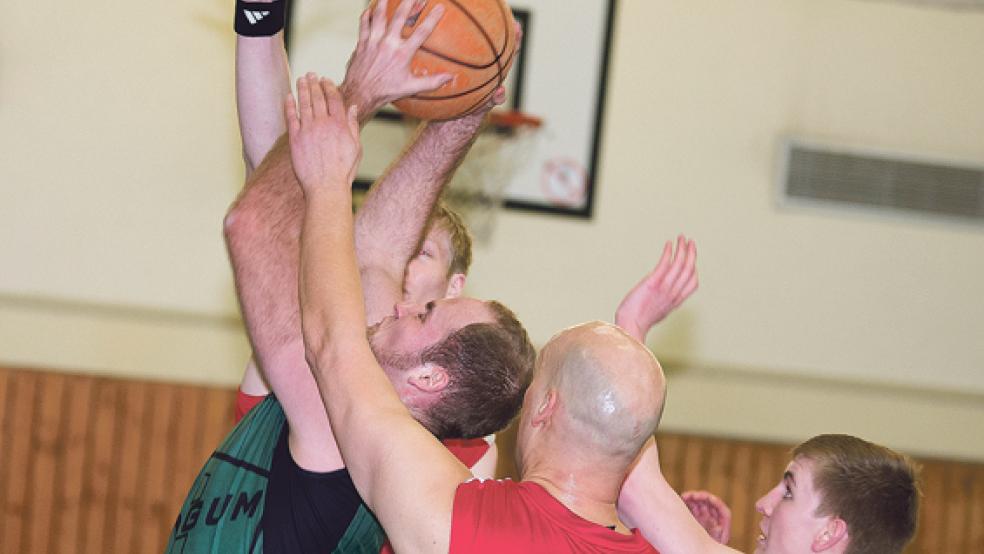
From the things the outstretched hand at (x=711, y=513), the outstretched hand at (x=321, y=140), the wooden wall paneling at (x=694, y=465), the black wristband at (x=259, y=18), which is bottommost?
the wooden wall paneling at (x=694, y=465)

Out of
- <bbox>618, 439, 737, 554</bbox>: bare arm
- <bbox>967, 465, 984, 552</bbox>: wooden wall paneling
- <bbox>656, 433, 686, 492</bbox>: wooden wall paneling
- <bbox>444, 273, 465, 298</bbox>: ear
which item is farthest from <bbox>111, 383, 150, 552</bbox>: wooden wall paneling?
<bbox>967, 465, 984, 552</bbox>: wooden wall paneling

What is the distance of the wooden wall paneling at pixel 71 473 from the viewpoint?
6.40 metres

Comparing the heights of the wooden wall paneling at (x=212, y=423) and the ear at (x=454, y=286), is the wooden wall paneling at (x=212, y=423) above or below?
below

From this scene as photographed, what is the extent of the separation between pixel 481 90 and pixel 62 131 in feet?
13.9

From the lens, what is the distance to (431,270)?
346 cm

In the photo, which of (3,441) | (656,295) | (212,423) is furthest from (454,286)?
(3,441)

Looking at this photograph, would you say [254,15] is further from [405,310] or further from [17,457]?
[17,457]

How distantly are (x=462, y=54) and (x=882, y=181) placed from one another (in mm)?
4931

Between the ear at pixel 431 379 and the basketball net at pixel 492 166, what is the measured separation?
3821 mm

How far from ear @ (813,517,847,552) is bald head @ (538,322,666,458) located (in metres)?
0.77

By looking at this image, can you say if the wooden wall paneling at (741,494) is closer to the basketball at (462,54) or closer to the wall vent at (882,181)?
the wall vent at (882,181)

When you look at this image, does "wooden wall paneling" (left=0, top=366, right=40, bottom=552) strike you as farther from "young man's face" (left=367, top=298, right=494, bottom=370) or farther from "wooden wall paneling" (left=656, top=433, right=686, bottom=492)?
"young man's face" (left=367, top=298, right=494, bottom=370)

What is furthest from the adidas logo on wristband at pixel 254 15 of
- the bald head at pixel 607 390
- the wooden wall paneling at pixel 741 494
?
the wooden wall paneling at pixel 741 494

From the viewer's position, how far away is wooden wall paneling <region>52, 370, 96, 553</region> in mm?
6402
